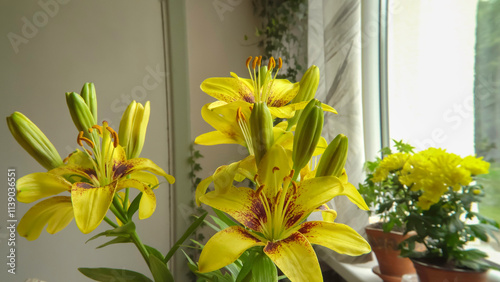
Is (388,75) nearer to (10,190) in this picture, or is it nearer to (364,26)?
(364,26)

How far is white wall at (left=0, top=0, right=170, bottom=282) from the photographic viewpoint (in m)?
1.82

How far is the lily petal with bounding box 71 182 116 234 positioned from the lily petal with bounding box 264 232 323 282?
125 millimetres

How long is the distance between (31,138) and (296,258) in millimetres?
258

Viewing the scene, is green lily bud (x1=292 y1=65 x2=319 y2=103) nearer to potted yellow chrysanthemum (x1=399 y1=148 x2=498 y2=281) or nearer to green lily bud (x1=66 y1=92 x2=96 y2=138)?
green lily bud (x1=66 y1=92 x2=96 y2=138)

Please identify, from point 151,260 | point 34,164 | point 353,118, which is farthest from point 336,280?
point 34,164

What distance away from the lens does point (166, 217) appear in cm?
217

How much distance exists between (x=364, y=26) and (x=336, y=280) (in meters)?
1.03

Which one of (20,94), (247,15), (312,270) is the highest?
(247,15)

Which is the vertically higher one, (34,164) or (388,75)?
(388,75)

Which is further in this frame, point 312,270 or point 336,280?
point 336,280

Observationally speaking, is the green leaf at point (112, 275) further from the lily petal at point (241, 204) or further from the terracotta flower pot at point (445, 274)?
the terracotta flower pot at point (445, 274)

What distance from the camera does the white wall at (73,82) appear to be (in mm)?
1815

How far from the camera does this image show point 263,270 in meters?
0.27
